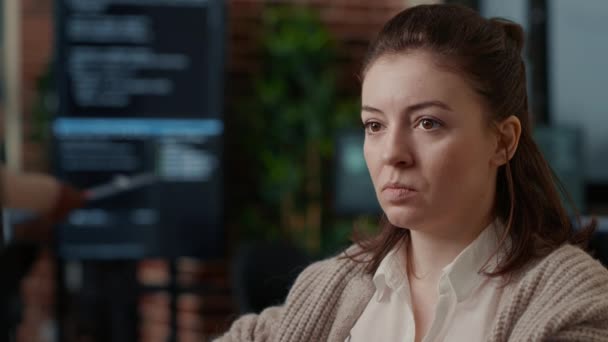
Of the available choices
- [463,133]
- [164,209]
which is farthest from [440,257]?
[164,209]

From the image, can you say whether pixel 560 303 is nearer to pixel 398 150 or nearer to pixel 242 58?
pixel 398 150

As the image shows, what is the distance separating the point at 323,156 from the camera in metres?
4.82

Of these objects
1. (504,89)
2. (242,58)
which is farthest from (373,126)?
(242,58)

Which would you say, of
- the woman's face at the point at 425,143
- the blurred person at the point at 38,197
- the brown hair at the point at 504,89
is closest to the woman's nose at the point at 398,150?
the woman's face at the point at 425,143

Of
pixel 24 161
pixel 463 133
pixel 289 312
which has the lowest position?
pixel 24 161

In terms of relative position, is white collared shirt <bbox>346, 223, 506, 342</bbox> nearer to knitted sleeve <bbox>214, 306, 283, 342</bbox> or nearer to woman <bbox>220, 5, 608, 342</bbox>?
woman <bbox>220, 5, 608, 342</bbox>

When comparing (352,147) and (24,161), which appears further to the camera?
(24,161)

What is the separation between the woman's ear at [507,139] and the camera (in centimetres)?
117

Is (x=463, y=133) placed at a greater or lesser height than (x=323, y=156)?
greater

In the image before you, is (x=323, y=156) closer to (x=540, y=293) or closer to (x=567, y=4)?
(x=567, y=4)

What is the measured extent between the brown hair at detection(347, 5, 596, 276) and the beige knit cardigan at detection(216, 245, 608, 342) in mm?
56

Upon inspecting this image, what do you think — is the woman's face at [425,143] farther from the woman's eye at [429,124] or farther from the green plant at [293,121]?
the green plant at [293,121]

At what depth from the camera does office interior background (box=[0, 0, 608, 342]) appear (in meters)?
4.01

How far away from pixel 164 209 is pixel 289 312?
2.88m
